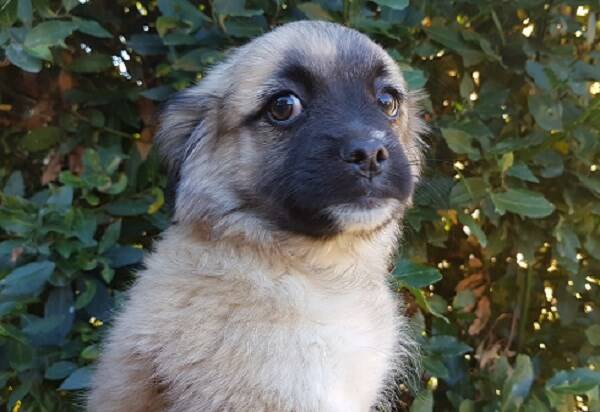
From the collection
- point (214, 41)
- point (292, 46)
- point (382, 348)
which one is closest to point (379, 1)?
point (292, 46)

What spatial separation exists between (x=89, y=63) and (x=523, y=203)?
1.83 meters

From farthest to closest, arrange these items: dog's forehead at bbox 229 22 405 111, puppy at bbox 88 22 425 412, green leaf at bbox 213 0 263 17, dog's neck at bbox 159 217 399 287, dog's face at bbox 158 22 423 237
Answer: green leaf at bbox 213 0 263 17
dog's forehead at bbox 229 22 405 111
dog's neck at bbox 159 217 399 287
dog's face at bbox 158 22 423 237
puppy at bbox 88 22 425 412

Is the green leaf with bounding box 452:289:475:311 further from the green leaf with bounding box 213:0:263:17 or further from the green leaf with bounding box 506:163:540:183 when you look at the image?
the green leaf with bounding box 213:0:263:17

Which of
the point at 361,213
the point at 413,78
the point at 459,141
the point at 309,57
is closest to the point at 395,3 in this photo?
the point at 413,78

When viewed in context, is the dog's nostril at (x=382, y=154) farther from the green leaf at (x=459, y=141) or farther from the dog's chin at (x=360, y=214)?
the green leaf at (x=459, y=141)

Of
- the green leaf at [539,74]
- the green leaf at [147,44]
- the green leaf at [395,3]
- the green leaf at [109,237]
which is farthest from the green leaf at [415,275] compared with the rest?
the green leaf at [147,44]

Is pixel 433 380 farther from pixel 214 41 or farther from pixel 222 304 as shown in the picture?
pixel 214 41

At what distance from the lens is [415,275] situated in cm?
282

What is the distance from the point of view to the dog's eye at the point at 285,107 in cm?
247

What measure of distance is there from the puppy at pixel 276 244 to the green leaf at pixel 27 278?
0.39 meters

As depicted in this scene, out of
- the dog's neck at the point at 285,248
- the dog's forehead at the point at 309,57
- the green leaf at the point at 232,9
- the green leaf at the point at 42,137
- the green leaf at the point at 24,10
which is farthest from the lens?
the green leaf at the point at 42,137

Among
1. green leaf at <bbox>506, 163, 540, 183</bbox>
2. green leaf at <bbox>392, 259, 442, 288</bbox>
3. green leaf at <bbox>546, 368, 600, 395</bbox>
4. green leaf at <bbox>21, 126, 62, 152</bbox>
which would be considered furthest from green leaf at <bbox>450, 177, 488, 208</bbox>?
green leaf at <bbox>21, 126, 62, 152</bbox>

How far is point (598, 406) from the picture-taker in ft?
9.38

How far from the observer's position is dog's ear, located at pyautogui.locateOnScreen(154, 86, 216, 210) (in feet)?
8.82
